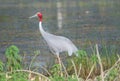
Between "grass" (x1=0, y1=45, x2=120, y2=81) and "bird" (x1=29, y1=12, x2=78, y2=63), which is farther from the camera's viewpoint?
"bird" (x1=29, y1=12, x2=78, y2=63)

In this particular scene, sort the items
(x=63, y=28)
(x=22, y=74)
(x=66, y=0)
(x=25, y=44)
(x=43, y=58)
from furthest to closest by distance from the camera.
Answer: (x=66, y=0) → (x=63, y=28) → (x=25, y=44) → (x=43, y=58) → (x=22, y=74)

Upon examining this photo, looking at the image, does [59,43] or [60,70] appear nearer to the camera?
[60,70]

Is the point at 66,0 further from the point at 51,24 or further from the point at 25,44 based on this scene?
the point at 25,44

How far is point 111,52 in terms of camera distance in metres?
10.9

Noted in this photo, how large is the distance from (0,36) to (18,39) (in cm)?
162

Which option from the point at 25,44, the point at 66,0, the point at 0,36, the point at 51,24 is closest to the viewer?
the point at 25,44

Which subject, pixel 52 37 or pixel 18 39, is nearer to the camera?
pixel 52 37

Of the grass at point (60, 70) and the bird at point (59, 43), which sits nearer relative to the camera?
the grass at point (60, 70)

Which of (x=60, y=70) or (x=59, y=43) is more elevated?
(x=60, y=70)

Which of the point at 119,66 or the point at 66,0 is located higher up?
the point at 119,66

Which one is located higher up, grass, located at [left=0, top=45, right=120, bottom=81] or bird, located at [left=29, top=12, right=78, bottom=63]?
grass, located at [left=0, top=45, right=120, bottom=81]

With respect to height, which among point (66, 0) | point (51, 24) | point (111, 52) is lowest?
point (66, 0)

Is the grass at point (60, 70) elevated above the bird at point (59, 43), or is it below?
above

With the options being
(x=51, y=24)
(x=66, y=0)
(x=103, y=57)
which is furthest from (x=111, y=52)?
(x=66, y=0)
